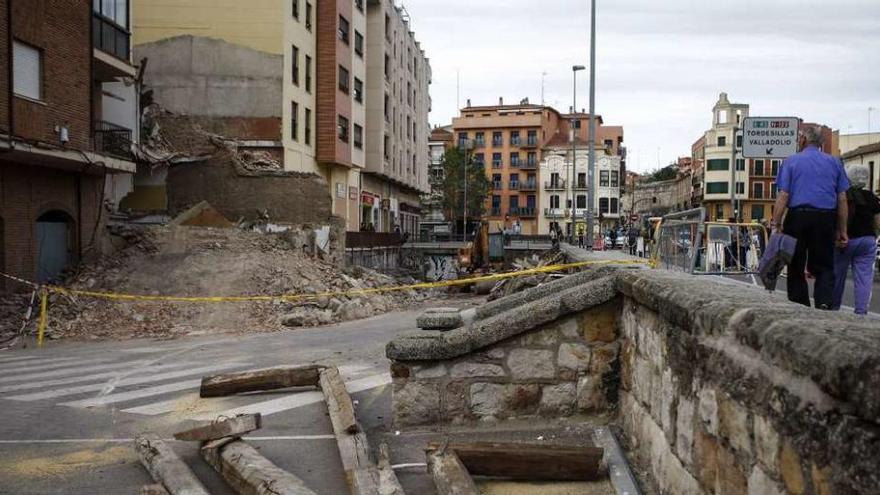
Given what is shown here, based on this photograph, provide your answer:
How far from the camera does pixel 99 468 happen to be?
575 cm

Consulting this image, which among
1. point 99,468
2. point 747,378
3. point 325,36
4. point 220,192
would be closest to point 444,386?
point 99,468

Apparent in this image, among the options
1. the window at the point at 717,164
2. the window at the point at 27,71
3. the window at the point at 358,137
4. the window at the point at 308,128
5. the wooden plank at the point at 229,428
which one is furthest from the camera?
the window at the point at 717,164

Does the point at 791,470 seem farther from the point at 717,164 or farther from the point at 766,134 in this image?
the point at 717,164

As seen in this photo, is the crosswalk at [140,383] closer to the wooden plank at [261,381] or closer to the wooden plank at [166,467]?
the wooden plank at [261,381]

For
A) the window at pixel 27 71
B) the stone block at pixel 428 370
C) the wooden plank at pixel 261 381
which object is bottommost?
the wooden plank at pixel 261 381

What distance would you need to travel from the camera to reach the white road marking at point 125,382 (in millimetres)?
8828

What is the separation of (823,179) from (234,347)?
33.9 ft

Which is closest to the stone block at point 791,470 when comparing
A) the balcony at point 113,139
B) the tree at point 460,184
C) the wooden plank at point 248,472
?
the wooden plank at point 248,472

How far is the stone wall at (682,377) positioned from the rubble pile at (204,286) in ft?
30.1

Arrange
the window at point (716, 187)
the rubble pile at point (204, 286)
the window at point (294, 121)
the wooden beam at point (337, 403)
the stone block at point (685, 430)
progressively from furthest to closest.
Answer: the window at point (716, 187)
the window at point (294, 121)
the rubble pile at point (204, 286)
the wooden beam at point (337, 403)
the stone block at point (685, 430)

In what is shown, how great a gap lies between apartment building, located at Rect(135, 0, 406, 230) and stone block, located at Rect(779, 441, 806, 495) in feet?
105

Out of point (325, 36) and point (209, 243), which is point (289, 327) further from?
point (325, 36)

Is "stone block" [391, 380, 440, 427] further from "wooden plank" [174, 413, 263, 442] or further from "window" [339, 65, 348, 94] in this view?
"window" [339, 65, 348, 94]

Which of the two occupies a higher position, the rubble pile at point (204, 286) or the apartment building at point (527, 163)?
the apartment building at point (527, 163)
